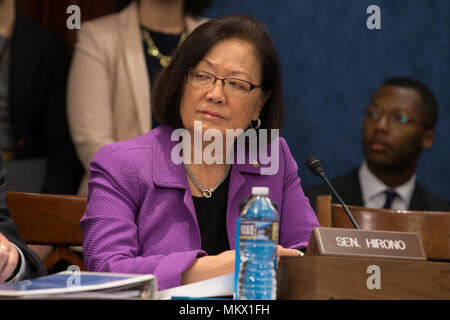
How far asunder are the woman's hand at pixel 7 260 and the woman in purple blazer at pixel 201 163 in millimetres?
225

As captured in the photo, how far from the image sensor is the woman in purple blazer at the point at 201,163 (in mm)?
1736

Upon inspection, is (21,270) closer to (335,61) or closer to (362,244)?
(362,244)

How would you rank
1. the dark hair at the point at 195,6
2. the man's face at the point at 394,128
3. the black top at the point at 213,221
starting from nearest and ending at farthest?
1. the black top at the point at 213,221
2. the dark hair at the point at 195,6
3. the man's face at the point at 394,128

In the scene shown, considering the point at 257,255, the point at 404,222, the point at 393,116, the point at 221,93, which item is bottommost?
the point at 404,222

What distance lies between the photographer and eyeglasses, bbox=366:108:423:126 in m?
3.56

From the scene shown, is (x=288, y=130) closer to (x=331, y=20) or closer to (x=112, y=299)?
(x=331, y=20)

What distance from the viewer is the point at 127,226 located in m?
1.69

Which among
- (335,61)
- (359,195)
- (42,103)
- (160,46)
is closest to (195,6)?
(160,46)

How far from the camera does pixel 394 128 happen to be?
3.57 meters

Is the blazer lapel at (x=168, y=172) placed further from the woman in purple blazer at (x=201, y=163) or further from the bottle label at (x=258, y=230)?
the bottle label at (x=258, y=230)

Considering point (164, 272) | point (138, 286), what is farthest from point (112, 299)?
point (164, 272)

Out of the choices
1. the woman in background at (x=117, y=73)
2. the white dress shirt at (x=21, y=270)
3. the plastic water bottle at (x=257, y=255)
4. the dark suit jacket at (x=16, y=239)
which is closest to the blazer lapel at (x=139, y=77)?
the woman in background at (x=117, y=73)

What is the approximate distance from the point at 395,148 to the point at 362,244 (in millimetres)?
2357

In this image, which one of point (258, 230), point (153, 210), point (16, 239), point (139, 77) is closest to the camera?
point (258, 230)
